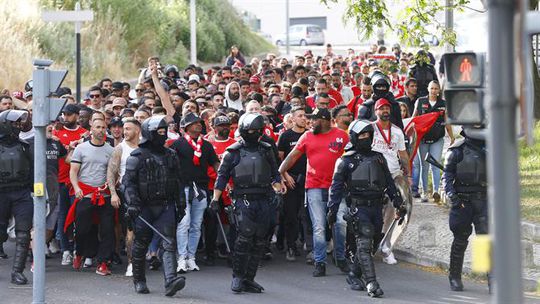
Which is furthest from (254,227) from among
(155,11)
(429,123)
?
(155,11)

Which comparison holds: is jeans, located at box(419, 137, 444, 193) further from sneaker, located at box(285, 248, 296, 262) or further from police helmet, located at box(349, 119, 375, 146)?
police helmet, located at box(349, 119, 375, 146)

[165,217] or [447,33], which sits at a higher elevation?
[447,33]

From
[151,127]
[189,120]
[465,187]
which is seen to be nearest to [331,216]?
[465,187]

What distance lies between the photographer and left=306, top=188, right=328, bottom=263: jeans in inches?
537

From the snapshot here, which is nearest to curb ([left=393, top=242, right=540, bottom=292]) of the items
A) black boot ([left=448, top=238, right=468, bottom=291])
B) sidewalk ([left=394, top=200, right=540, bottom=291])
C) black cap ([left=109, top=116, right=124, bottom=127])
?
sidewalk ([left=394, top=200, right=540, bottom=291])

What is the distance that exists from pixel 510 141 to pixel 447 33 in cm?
1248

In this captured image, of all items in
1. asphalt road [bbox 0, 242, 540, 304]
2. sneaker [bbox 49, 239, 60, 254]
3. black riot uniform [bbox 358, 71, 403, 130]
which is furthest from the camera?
sneaker [bbox 49, 239, 60, 254]

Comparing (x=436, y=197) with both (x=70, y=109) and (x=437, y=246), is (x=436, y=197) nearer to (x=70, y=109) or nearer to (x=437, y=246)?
(x=437, y=246)

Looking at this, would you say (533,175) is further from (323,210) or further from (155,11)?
(155,11)

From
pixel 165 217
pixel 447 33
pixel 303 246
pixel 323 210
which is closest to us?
pixel 165 217

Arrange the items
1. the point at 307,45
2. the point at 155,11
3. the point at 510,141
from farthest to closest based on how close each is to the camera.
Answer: the point at 307,45 → the point at 155,11 → the point at 510,141

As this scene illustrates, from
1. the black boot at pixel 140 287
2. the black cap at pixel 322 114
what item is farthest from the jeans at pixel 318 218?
the black boot at pixel 140 287

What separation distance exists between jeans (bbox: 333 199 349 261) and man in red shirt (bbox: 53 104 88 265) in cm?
311

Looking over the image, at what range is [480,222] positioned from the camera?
41.3 ft
